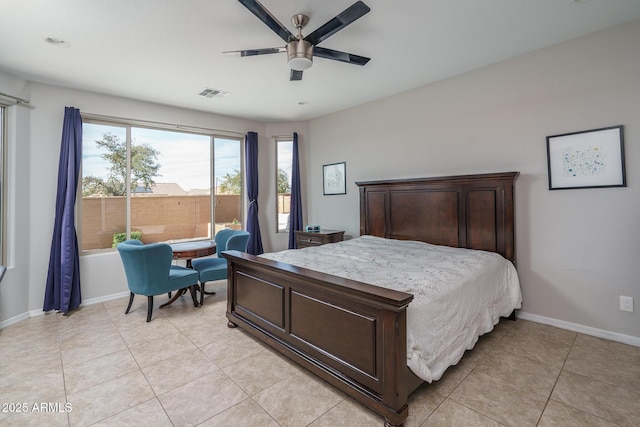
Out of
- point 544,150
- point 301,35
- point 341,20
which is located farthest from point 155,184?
point 544,150

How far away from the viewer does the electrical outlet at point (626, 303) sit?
2.61 meters

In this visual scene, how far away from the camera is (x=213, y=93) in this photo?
160 inches

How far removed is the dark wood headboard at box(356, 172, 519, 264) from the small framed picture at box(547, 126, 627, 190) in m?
0.39

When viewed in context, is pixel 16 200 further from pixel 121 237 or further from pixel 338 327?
pixel 338 327

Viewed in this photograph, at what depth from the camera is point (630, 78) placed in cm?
259

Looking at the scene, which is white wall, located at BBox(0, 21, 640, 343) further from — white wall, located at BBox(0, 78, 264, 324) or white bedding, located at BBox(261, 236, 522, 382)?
white bedding, located at BBox(261, 236, 522, 382)

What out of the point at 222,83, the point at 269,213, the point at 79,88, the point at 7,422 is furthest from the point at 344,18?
the point at 269,213

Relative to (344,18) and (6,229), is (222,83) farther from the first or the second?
(6,229)

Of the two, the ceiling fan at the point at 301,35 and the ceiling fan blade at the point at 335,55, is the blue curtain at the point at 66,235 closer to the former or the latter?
the ceiling fan at the point at 301,35

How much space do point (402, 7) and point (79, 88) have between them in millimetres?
3951

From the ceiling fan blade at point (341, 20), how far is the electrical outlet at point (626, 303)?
3.22 metres

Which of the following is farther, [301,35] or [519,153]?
[519,153]

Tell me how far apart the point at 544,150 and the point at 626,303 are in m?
1.54

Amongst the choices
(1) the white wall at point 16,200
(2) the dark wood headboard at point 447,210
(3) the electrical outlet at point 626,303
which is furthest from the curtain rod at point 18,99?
(3) the electrical outlet at point 626,303
